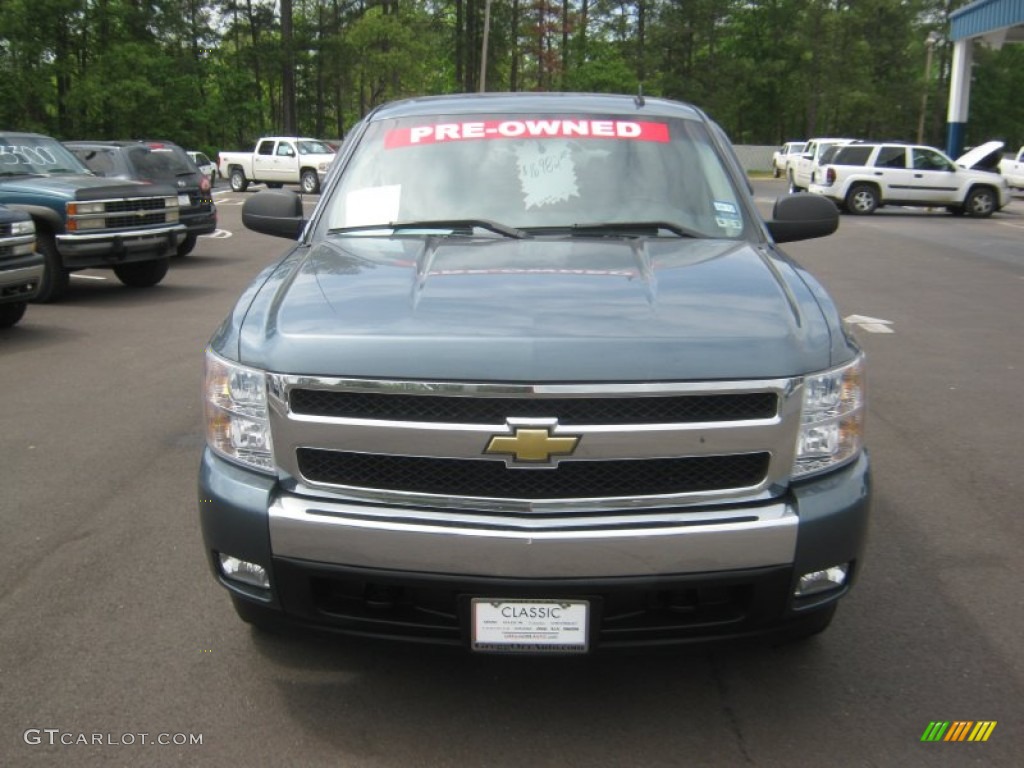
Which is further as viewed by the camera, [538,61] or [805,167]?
[538,61]

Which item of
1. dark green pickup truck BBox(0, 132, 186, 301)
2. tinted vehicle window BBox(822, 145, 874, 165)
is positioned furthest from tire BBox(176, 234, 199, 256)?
tinted vehicle window BBox(822, 145, 874, 165)

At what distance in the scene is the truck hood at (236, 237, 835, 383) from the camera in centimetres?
275

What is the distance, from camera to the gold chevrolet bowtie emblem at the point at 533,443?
273 cm

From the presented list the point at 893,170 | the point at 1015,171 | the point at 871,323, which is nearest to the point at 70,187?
the point at 871,323

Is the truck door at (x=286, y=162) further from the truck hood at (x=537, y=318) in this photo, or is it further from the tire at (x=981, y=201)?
the truck hood at (x=537, y=318)

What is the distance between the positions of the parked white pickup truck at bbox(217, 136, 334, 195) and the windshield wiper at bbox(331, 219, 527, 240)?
31043 millimetres

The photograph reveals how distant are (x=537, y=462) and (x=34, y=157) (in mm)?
12124

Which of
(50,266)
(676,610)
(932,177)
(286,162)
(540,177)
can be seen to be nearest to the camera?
(676,610)

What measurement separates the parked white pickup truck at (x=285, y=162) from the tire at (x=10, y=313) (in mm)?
24710

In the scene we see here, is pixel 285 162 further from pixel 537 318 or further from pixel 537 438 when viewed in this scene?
pixel 537 438

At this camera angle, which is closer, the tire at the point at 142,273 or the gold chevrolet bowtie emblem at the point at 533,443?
the gold chevrolet bowtie emblem at the point at 533,443

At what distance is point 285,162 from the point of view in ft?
116

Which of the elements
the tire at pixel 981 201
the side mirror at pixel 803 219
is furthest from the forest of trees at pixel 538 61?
the side mirror at pixel 803 219

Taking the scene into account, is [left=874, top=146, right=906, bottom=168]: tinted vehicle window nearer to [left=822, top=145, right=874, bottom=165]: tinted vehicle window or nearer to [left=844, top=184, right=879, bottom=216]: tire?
[left=822, top=145, right=874, bottom=165]: tinted vehicle window
